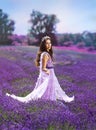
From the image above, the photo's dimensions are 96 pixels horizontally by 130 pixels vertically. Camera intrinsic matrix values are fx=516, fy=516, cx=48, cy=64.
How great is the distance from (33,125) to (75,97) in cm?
493

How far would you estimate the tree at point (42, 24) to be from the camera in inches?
1753

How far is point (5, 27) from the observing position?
44656 mm

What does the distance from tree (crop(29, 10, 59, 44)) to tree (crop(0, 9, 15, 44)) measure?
2093 millimetres

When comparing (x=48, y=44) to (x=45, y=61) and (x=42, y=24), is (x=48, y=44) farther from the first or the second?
(x=42, y=24)

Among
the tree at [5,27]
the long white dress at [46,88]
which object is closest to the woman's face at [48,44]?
the long white dress at [46,88]

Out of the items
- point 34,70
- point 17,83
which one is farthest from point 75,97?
point 34,70

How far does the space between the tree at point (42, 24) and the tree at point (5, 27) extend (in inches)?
82.4

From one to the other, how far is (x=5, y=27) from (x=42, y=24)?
3467mm

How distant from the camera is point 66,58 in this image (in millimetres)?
31641

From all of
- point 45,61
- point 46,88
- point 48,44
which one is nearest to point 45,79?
point 46,88

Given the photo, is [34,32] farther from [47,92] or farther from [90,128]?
[90,128]

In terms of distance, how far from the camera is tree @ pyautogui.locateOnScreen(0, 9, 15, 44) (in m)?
42.8

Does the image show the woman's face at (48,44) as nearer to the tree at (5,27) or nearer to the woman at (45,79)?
the woman at (45,79)

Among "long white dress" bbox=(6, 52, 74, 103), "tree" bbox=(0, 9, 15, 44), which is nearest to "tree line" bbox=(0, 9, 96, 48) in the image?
"tree" bbox=(0, 9, 15, 44)
